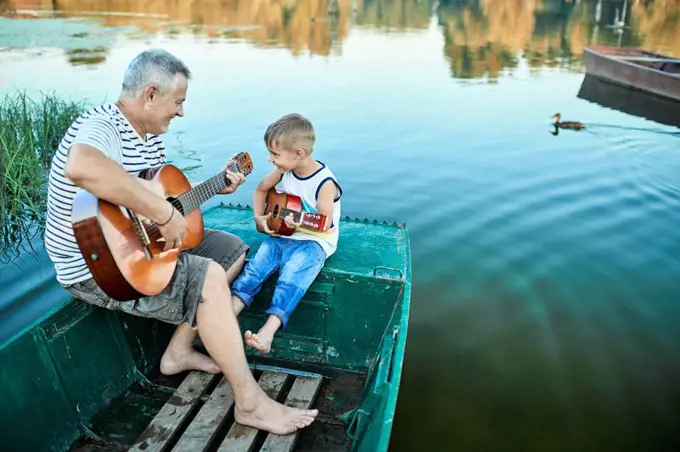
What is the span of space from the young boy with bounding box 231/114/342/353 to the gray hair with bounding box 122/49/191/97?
745 mm

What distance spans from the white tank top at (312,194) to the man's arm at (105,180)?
1.22 meters

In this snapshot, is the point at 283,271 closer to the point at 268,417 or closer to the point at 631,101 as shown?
the point at 268,417

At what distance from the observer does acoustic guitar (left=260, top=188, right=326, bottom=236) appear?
350cm

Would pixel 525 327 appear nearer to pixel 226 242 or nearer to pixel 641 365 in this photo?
pixel 641 365

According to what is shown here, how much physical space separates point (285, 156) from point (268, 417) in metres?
1.47

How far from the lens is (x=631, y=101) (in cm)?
1441

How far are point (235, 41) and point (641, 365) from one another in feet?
66.5

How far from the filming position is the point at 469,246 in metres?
6.54

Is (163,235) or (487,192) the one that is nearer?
(163,235)

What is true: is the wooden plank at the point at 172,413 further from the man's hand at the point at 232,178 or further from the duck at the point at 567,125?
the duck at the point at 567,125

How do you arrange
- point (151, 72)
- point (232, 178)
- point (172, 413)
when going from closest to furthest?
1. point (151, 72)
2. point (172, 413)
3. point (232, 178)

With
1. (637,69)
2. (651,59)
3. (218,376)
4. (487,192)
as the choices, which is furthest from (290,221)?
(651,59)

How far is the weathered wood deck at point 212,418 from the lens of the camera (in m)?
2.89

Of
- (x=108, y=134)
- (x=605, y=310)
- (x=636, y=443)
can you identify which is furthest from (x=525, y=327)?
(x=108, y=134)
